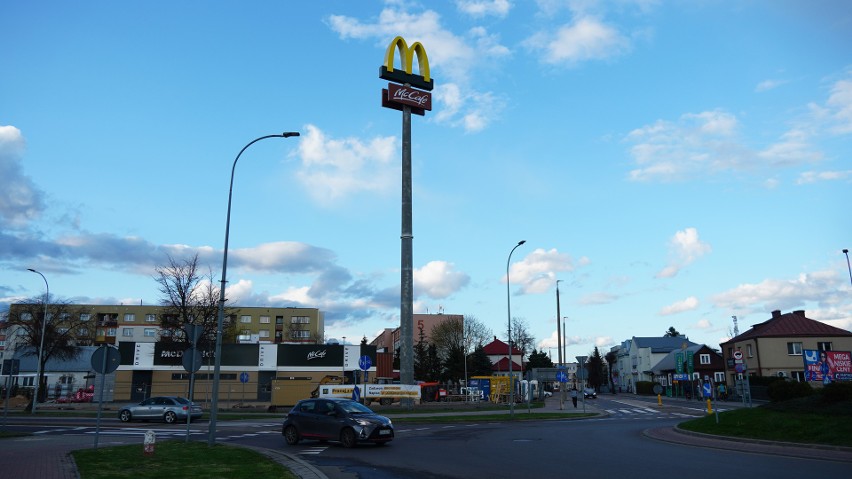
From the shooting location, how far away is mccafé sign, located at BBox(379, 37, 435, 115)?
160 feet

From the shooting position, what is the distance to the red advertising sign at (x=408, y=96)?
160 feet

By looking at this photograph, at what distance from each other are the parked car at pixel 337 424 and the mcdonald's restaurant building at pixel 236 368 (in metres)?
34.8

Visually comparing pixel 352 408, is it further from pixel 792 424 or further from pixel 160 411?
pixel 160 411

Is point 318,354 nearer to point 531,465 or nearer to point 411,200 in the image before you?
point 411,200

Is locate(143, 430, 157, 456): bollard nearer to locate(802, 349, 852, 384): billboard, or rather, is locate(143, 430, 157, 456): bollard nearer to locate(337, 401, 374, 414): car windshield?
locate(337, 401, 374, 414): car windshield

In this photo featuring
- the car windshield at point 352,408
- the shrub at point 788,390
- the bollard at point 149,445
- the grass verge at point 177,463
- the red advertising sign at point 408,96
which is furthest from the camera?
the red advertising sign at point 408,96

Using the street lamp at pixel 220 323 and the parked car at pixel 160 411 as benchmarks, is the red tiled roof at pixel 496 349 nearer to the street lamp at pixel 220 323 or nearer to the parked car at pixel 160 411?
the parked car at pixel 160 411

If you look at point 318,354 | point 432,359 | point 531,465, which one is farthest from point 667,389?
point 531,465

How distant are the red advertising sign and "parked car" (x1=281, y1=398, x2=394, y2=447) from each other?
108 ft

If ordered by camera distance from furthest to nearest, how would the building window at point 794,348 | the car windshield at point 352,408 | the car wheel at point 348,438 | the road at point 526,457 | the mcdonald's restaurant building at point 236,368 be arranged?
the building window at point 794,348 → the mcdonald's restaurant building at point 236,368 → the car windshield at point 352,408 → the car wheel at point 348,438 → the road at point 526,457

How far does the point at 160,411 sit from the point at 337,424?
16.9 meters

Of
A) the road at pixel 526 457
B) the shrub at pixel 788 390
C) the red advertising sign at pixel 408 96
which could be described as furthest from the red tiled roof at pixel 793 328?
the road at pixel 526 457

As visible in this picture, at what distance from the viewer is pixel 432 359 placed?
93438mm

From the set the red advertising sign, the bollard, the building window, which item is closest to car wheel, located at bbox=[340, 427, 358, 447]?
the bollard
